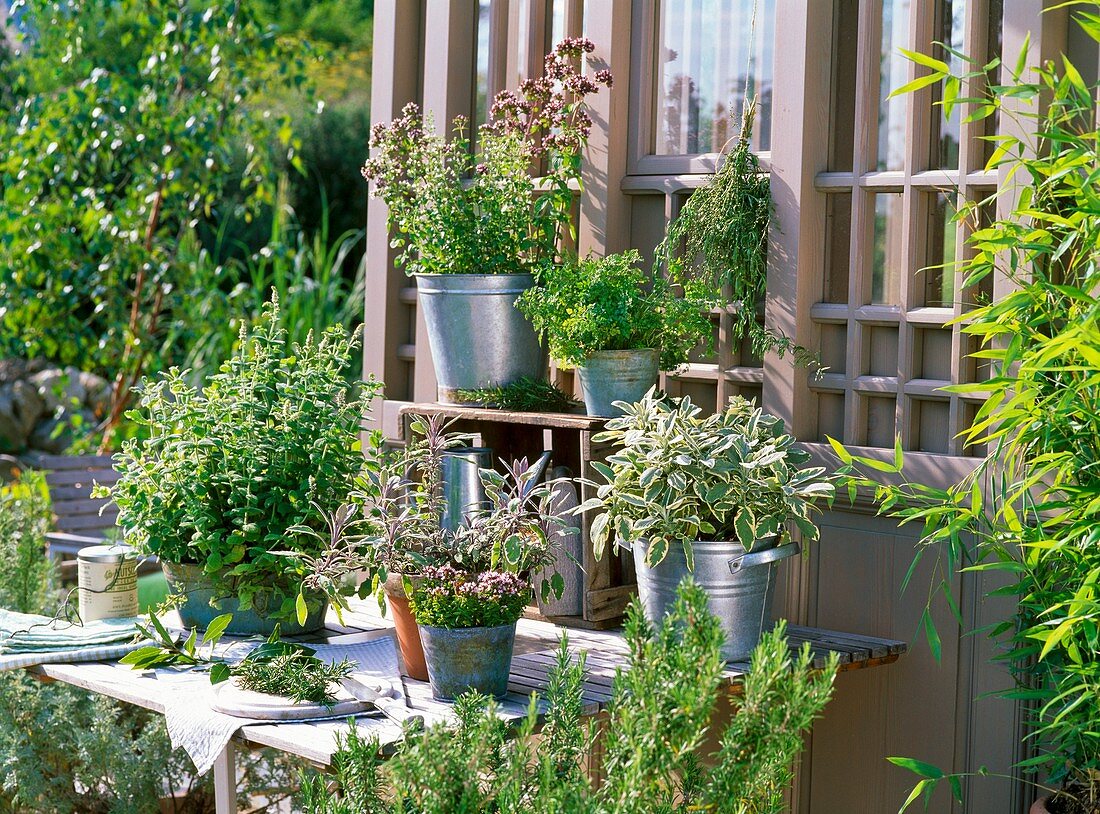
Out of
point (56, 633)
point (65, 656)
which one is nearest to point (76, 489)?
point (56, 633)

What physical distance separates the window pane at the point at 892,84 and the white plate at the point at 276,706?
4.84 feet

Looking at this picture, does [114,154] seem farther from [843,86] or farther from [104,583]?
[843,86]

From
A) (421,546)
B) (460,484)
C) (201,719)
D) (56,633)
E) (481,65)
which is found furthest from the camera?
(481,65)

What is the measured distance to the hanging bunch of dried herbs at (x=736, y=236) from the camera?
109 inches

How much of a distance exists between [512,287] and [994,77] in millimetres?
1085

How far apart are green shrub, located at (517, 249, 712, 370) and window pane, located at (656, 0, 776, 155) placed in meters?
0.44

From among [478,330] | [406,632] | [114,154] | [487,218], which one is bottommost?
[406,632]

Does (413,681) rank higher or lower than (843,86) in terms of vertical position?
lower

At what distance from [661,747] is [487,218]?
5.20 ft

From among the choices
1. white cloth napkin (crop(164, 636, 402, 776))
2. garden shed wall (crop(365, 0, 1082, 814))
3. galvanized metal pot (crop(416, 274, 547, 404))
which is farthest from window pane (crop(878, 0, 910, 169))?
white cloth napkin (crop(164, 636, 402, 776))

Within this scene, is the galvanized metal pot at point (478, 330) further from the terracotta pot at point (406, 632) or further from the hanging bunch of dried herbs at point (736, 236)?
the terracotta pot at point (406, 632)

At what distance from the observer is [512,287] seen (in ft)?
9.61

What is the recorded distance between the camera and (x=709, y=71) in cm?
302

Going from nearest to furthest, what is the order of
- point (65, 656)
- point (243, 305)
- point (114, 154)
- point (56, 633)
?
1. point (65, 656)
2. point (56, 633)
3. point (114, 154)
4. point (243, 305)
